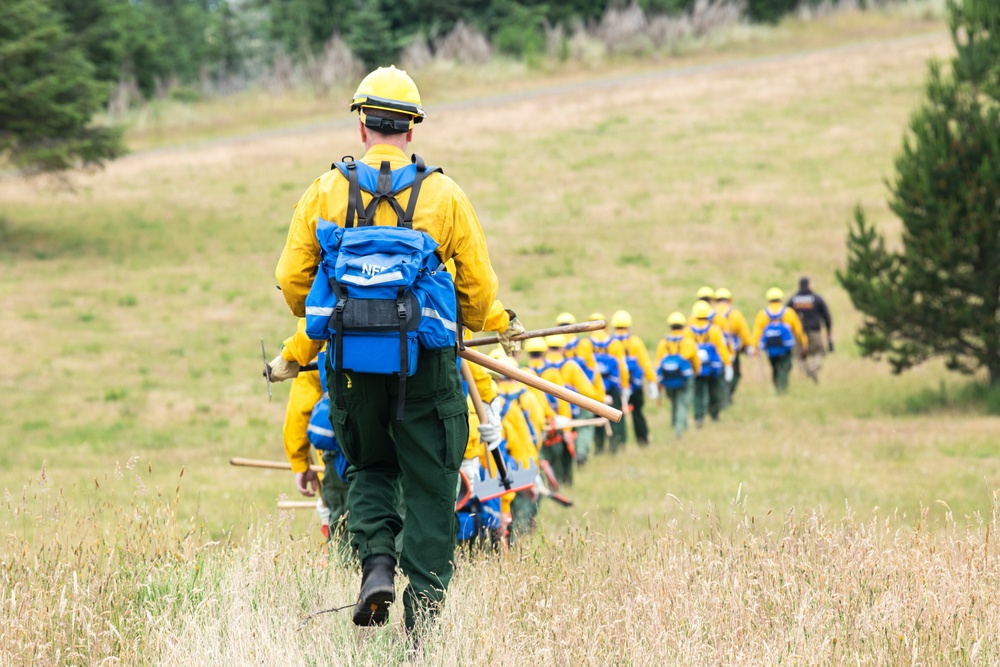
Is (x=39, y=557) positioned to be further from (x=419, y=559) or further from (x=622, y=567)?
(x=622, y=567)

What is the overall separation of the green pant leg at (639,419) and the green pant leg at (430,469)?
44.6 ft

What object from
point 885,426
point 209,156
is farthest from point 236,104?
point 885,426

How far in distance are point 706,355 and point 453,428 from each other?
49.5 ft

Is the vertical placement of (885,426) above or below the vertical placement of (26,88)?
below

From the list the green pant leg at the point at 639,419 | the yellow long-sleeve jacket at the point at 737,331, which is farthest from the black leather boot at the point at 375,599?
the yellow long-sleeve jacket at the point at 737,331

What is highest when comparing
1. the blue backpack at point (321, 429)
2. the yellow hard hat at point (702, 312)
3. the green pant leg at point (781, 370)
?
the blue backpack at point (321, 429)

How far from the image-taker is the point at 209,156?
4209 cm

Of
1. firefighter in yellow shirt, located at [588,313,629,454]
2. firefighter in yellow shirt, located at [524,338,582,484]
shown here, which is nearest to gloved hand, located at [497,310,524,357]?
firefighter in yellow shirt, located at [524,338,582,484]

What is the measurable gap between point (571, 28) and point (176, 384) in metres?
42.7

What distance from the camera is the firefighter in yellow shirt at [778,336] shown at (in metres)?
22.5

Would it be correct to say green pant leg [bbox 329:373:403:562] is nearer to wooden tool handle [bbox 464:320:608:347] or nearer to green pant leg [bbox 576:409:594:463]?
wooden tool handle [bbox 464:320:608:347]

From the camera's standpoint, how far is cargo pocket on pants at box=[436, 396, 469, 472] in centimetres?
502

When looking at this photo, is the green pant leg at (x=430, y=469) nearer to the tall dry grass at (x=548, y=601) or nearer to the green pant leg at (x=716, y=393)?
the tall dry grass at (x=548, y=601)

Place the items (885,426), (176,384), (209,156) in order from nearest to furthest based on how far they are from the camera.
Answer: (885,426), (176,384), (209,156)
